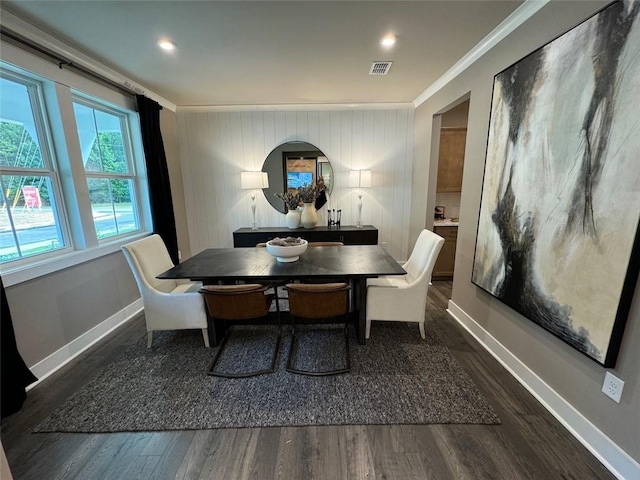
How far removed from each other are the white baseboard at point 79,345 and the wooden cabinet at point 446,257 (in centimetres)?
397

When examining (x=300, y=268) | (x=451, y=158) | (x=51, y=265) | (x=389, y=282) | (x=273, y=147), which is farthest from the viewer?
(x=273, y=147)

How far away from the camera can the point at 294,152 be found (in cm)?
394

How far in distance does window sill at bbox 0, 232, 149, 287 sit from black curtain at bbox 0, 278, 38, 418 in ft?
0.52

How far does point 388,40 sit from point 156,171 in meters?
2.91

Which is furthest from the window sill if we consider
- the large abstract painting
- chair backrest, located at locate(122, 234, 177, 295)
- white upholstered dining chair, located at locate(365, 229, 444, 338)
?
the large abstract painting

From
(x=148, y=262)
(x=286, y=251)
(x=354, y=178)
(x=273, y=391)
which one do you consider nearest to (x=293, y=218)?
(x=354, y=178)

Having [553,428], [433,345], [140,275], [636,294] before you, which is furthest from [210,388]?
[636,294]

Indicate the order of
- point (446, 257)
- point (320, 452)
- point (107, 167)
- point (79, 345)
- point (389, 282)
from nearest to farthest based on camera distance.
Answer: point (320, 452), point (79, 345), point (389, 282), point (107, 167), point (446, 257)

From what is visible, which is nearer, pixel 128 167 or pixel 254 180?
pixel 128 167

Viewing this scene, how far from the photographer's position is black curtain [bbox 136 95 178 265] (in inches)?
119

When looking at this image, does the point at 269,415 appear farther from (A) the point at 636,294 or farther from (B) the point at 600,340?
(A) the point at 636,294

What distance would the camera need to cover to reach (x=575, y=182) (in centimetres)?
140

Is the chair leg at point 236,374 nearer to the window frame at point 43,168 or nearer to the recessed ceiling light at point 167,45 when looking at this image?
the window frame at point 43,168

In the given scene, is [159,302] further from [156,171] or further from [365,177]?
[365,177]
